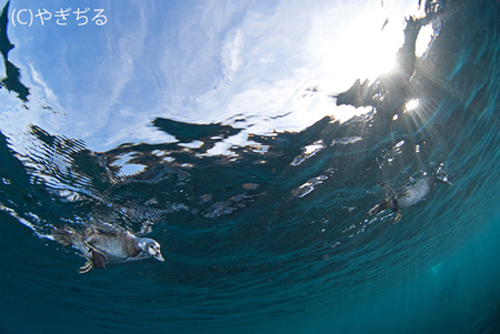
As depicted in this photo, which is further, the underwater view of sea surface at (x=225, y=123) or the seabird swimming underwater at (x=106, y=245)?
the seabird swimming underwater at (x=106, y=245)

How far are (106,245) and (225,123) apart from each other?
6.25 m

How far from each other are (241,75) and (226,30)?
3.29 feet

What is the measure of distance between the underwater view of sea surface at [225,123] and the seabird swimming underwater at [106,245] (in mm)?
74

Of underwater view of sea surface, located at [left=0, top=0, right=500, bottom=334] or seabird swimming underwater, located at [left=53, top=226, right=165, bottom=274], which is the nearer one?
underwater view of sea surface, located at [left=0, top=0, right=500, bottom=334]

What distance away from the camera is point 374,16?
512 centimetres

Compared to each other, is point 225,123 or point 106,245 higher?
point 225,123

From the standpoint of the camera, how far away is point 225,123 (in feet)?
21.1

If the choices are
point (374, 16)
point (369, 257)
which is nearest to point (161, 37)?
point (374, 16)

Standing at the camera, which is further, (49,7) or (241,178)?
(241,178)

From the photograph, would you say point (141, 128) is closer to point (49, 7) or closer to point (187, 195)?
point (49, 7)

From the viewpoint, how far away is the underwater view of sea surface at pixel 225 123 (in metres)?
4.58

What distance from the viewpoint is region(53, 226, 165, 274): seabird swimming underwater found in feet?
19.1

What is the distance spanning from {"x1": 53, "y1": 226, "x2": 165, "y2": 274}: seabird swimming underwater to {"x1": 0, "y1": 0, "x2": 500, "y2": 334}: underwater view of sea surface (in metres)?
0.07

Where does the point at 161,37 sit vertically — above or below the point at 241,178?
below
